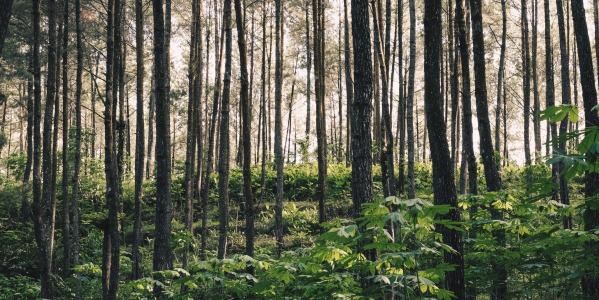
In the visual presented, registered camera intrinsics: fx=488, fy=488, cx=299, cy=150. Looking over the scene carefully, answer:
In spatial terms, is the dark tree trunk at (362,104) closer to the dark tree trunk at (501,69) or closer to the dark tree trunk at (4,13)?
the dark tree trunk at (4,13)

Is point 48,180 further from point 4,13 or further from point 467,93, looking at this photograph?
point 467,93

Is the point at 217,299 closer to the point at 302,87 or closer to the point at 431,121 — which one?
the point at 431,121

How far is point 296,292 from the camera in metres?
5.68

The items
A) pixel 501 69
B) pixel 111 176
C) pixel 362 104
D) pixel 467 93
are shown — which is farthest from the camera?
pixel 501 69

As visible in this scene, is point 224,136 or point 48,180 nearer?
point 224,136

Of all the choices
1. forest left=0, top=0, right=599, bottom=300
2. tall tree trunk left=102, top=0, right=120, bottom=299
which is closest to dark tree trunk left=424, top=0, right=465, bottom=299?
forest left=0, top=0, right=599, bottom=300

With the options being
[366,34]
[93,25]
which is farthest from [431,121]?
[93,25]

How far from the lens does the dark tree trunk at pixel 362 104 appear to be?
6.12m

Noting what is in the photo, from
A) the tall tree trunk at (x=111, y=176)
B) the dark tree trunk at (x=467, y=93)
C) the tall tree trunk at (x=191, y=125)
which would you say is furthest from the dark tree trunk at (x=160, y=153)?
the dark tree trunk at (x=467, y=93)

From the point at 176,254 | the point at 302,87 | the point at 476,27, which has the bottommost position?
the point at 176,254

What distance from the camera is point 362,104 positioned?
6.11 m

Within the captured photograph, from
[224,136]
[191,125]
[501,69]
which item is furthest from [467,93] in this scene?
[501,69]

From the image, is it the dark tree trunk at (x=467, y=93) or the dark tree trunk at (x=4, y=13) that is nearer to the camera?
the dark tree trunk at (x=4, y=13)

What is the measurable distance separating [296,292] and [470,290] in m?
3.43
